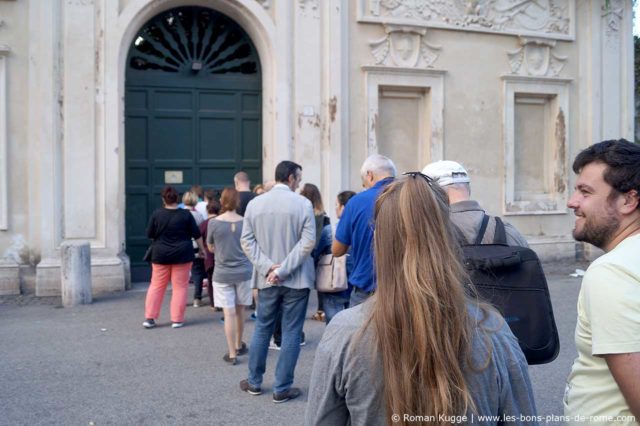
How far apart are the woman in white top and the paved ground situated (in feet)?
1.32

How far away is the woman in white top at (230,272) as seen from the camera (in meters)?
6.46

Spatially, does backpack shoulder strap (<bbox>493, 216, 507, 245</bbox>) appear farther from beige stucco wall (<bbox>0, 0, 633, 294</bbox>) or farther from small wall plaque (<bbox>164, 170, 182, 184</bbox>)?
small wall plaque (<bbox>164, 170, 182, 184</bbox>)

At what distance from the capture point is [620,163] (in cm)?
216

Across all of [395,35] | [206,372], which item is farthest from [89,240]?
[395,35]

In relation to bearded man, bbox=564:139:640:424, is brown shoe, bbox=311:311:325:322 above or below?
below

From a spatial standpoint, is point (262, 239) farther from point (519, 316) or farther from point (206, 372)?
point (519, 316)

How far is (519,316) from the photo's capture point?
113 inches

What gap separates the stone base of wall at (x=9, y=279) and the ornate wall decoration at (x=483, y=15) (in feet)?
23.5

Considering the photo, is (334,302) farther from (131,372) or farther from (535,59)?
(535,59)

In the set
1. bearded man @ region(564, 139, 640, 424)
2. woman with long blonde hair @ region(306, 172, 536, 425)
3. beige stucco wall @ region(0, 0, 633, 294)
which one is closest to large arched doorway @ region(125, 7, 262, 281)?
beige stucco wall @ region(0, 0, 633, 294)

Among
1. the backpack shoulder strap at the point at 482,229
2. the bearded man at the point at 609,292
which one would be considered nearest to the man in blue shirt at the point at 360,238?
the backpack shoulder strap at the point at 482,229

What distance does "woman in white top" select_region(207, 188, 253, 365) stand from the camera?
6465 millimetres

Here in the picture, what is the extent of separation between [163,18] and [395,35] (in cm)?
417

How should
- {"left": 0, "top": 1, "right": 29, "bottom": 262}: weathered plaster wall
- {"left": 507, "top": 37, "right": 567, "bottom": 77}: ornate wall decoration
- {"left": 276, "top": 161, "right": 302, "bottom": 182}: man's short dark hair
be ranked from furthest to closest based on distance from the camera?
{"left": 507, "top": 37, "right": 567, "bottom": 77}: ornate wall decoration < {"left": 0, "top": 1, "right": 29, "bottom": 262}: weathered plaster wall < {"left": 276, "top": 161, "right": 302, "bottom": 182}: man's short dark hair
